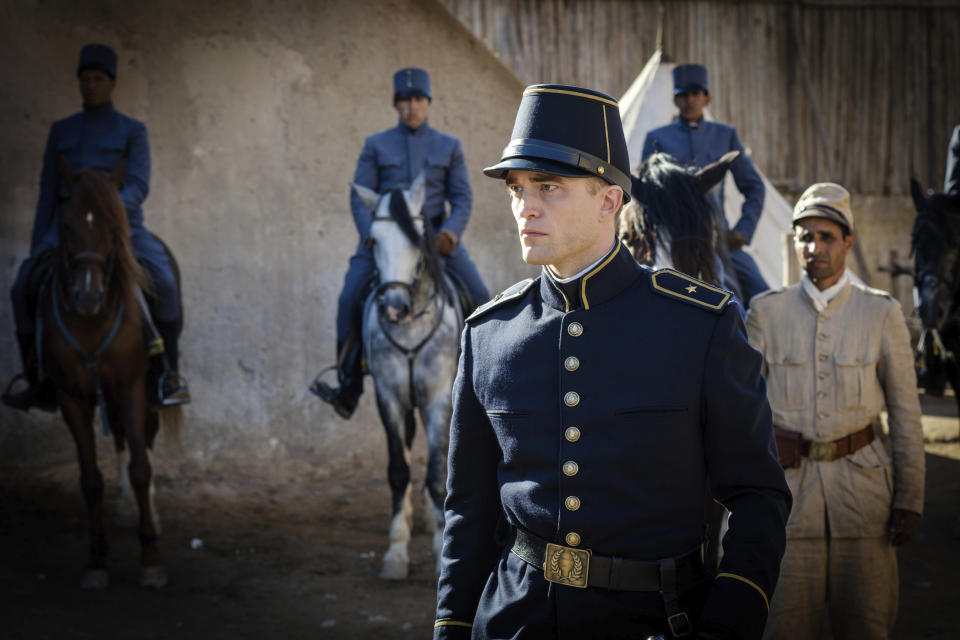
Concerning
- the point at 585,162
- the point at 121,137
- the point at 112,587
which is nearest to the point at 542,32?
the point at 121,137

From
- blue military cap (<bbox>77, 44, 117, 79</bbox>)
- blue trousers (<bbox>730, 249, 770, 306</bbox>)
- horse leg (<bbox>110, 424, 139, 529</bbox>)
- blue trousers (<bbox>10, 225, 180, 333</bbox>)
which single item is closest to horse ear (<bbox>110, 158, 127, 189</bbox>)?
blue trousers (<bbox>10, 225, 180, 333</bbox>)

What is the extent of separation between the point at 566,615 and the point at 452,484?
0.42 metres

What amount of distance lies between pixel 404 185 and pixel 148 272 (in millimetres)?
1888

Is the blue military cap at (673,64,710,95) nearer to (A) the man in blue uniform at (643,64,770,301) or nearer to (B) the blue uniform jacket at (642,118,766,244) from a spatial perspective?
A: (A) the man in blue uniform at (643,64,770,301)

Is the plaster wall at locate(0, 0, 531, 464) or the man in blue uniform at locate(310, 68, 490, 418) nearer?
the man in blue uniform at locate(310, 68, 490, 418)

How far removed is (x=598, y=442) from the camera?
2.02 meters

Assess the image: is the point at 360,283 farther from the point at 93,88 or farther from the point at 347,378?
the point at 93,88

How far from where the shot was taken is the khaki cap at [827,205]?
3.68 metres

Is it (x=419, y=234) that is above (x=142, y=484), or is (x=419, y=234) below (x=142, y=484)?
above

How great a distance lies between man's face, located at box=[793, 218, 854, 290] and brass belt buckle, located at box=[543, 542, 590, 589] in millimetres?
2174

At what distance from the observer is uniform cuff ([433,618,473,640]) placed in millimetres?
2119

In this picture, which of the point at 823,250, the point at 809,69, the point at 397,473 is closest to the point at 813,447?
the point at 823,250

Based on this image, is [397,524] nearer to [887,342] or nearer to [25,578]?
[25,578]

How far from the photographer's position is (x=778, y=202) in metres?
9.66
